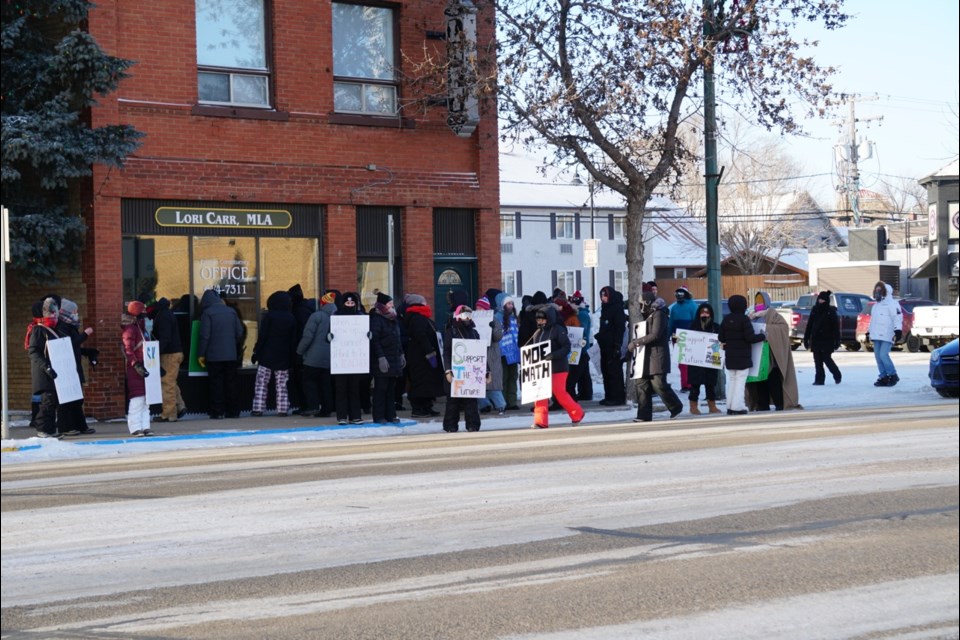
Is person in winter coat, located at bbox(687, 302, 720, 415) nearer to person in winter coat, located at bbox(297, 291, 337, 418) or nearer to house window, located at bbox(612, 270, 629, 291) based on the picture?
person in winter coat, located at bbox(297, 291, 337, 418)

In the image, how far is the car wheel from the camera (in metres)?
38.2

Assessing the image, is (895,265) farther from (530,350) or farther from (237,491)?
(237,491)

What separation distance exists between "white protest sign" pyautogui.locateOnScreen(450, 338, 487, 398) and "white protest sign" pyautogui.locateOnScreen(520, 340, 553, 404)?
0.60 metres

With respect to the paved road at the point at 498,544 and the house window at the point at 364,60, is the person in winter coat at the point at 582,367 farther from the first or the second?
the paved road at the point at 498,544

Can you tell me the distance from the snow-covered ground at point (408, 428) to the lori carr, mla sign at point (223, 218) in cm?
338

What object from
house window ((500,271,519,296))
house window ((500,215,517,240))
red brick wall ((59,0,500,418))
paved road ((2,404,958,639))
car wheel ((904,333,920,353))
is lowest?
paved road ((2,404,958,639))

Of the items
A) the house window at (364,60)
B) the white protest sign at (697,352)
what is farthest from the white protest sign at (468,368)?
the house window at (364,60)

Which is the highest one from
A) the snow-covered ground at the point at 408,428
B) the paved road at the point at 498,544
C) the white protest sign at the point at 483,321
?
the white protest sign at the point at 483,321

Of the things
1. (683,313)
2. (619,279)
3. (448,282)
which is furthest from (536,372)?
(619,279)

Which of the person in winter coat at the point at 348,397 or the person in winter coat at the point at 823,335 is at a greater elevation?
the person in winter coat at the point at 823,335

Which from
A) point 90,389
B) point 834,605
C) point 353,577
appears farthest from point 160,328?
point 834,605

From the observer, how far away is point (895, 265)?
6006 centimetres

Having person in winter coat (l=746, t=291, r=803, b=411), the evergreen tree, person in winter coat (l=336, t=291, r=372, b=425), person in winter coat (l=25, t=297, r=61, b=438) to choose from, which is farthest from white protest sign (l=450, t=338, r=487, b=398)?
the evergreen tree

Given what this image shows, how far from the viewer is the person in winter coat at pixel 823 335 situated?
2456 cm
